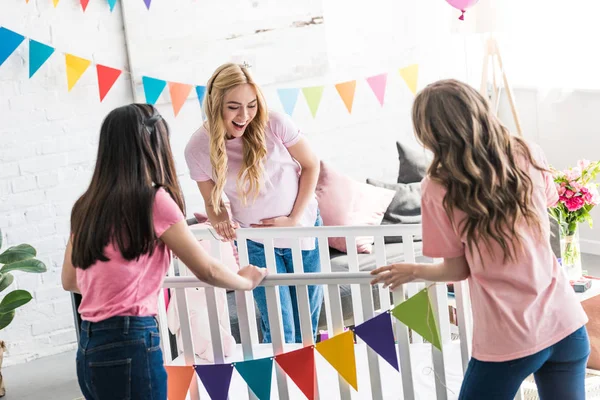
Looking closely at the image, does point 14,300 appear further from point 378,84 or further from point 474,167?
point 378,84

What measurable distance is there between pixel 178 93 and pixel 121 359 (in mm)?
2102

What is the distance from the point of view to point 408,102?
14.6 ft

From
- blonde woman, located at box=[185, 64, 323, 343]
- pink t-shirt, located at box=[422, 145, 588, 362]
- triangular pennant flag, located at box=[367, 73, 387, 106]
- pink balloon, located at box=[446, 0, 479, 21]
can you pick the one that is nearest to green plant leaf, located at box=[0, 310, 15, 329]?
blonde woman, located at box=[185, 64, 323, 343]

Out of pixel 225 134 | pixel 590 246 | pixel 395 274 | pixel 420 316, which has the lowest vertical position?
pixel 590 246

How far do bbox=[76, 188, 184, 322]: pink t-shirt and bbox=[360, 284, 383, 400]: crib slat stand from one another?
0.45m

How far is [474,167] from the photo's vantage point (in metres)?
1.62

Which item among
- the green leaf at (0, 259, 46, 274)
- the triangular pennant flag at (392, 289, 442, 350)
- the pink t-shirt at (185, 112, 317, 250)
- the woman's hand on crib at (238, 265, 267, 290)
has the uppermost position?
the pink t-shirt at (185, 112, 317, 250)

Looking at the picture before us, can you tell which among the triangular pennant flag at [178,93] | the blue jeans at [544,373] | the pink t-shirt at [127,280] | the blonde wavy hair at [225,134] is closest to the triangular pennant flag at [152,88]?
the triangular pennant flag at [178,93]

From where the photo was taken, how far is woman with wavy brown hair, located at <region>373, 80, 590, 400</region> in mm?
1635

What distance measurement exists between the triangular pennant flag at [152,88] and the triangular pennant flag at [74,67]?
256 mm

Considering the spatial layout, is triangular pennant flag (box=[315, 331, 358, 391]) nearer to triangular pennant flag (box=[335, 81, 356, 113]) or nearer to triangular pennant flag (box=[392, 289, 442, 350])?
triangular pennant flag (box=[392, 289, 442, 350])

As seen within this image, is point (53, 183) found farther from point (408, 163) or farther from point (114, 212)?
point (114, 212)

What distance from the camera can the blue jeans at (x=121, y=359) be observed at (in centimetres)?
176

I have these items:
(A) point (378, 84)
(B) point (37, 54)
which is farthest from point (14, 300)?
(A) point (378, 84)
